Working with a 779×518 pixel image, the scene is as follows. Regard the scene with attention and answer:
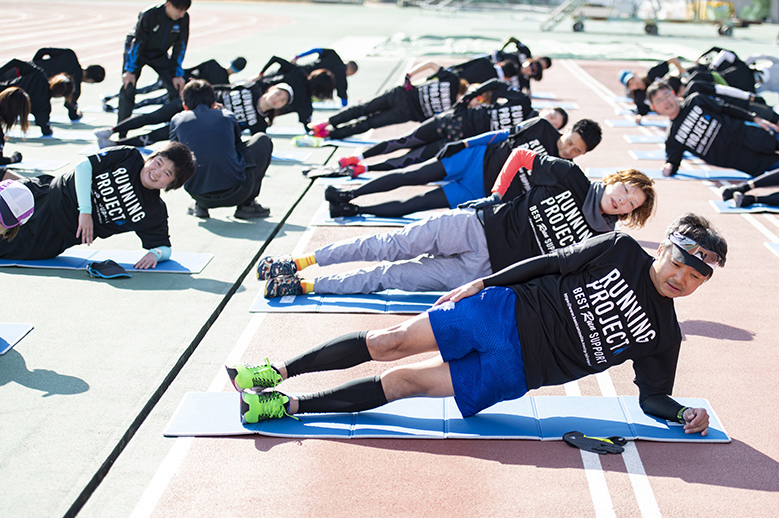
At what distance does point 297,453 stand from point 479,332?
1.16 metres

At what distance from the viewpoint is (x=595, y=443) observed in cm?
398

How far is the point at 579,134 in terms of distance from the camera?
20.6 feet

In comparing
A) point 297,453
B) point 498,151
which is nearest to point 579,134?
point 498,151

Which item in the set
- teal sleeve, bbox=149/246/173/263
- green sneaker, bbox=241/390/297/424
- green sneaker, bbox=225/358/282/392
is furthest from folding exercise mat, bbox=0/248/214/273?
green sneaker, bbox=241/390/297/424

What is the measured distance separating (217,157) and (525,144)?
3.15 meters

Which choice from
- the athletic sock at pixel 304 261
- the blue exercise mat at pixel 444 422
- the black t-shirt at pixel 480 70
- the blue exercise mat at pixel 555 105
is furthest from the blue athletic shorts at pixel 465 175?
the blue exercise mat at pixel 555 105

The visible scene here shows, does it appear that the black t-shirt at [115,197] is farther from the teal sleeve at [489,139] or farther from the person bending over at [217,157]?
the teal sleeve at [489,139]

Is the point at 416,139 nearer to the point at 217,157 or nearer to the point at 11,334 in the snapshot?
the point at 217,157

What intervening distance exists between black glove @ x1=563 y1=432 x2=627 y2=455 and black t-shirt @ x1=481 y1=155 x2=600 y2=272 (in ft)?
5.56

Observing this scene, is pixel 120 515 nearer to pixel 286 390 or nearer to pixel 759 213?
pixel 286 390

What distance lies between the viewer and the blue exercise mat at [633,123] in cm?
1463

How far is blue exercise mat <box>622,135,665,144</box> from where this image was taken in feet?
42.3

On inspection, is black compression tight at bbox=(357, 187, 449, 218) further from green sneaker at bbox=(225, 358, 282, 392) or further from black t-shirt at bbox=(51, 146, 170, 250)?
green sneaker at bbox=(225, 358, 282, 392)

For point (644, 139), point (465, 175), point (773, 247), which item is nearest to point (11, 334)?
point (465, 175)
